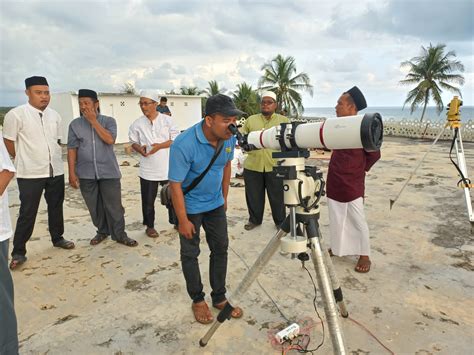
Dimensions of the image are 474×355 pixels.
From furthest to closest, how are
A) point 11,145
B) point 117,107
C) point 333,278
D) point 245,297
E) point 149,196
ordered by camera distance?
point 117,107, point 149,196, point 11,145, point 245,297, point 333,278

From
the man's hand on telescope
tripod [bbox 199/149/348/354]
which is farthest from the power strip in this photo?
the man's hand on telescope

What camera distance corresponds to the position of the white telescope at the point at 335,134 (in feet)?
4.76

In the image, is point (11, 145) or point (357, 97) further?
point (11, 145)

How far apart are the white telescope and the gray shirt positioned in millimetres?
2435

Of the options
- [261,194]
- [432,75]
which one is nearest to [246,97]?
[432,75]

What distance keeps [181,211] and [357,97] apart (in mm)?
1819

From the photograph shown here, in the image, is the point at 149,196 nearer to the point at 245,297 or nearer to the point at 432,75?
the point at 245,297

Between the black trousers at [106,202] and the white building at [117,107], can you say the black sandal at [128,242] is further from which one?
the white building at [117,107]

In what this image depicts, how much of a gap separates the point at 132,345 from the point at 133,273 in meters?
1.04

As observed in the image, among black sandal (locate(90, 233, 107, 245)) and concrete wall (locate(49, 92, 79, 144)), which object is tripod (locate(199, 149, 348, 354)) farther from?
concrete wall (locate(49, 92, 79, 144))

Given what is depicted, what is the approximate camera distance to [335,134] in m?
1.53

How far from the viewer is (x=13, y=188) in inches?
265

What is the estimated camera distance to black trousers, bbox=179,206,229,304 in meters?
2.39

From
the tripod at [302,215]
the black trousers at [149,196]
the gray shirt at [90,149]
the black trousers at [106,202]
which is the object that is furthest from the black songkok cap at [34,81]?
the tripod at [302,215]
